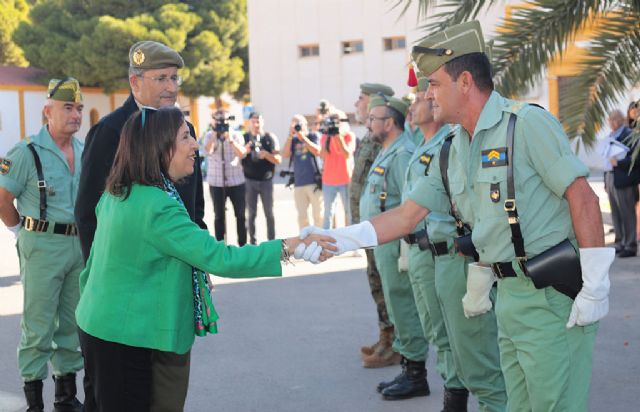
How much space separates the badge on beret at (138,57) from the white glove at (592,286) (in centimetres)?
249

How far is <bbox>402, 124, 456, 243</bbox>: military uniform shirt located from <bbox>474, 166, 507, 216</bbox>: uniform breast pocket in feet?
4.82

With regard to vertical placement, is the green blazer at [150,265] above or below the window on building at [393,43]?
below

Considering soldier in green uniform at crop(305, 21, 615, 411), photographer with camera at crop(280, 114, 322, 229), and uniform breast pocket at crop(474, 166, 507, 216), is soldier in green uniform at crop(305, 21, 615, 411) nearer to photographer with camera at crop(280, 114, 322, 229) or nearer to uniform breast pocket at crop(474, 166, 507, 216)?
uniform breast pocket at crop(474, 166, 507, 216)

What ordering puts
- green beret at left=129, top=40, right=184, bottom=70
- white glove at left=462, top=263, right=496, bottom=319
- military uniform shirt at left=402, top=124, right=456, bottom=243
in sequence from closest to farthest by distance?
1. white glove at left=462, top=263, right=496, bottom=319
2. green beret at left=129, top=40, right=184, bottom=70
3. military uniform shirt at left=402, top=124, right=456, bottom=243

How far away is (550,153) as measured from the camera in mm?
3273

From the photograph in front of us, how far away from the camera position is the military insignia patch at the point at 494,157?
336cm

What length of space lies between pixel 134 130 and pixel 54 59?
39.9 metres

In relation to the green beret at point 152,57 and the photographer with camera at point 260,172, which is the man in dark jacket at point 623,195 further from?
the green beret at point 152,57

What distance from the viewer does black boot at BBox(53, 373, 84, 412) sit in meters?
5.65

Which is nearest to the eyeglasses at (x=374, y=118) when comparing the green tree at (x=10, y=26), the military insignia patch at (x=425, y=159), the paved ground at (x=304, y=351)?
the military insignia patch at (x=425, y=159)

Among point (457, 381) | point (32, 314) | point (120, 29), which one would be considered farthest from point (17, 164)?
point (120, 29)

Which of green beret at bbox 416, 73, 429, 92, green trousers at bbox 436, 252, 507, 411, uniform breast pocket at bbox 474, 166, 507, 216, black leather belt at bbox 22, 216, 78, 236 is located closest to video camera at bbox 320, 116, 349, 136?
green beret at bbox 416, 73, 429, 92

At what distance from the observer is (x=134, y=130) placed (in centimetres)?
351

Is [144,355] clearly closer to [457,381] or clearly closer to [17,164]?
[457,381]
